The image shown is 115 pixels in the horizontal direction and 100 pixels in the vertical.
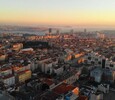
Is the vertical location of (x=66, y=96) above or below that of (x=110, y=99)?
above

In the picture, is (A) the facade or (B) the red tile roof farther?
(A) the facade

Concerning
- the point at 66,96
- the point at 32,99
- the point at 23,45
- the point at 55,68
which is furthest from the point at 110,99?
the point at 23,45

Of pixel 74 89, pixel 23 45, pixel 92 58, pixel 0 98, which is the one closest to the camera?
pixel 0 98

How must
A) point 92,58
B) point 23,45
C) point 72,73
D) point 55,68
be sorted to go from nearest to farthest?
point 72,73, point 55,68, point 92,58, point 23,45

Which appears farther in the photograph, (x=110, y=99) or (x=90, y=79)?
(x=90, y=79)

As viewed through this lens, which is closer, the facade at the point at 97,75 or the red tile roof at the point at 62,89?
the red tile roof at the point at 62,89

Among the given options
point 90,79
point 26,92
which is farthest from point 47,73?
point 26,92

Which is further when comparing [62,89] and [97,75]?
[97,75]

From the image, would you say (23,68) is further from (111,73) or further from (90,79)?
(111,73)

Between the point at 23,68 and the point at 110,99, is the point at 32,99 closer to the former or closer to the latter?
the point at 110,99
